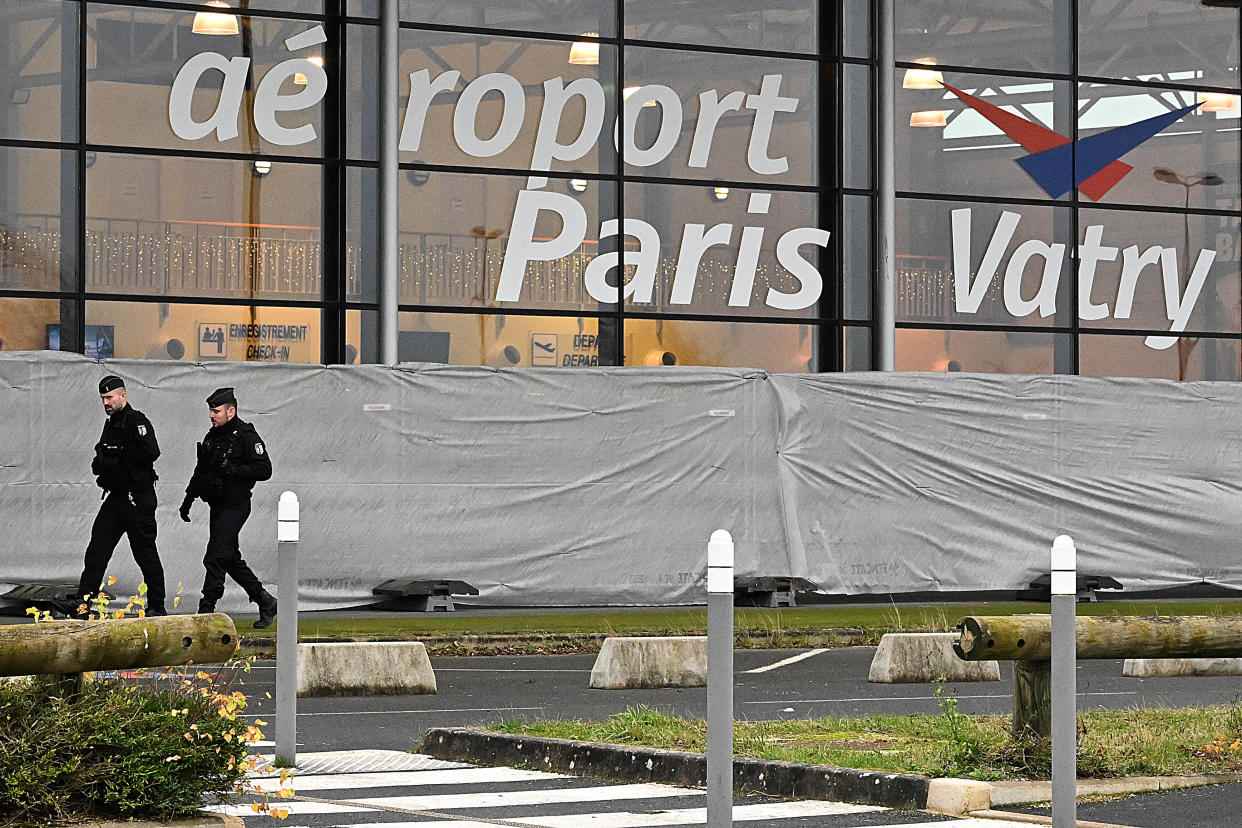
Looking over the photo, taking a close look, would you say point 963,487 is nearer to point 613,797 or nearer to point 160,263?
point 160,263

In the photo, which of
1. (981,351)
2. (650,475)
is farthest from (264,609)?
(981,351)

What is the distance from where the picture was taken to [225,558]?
702 inches

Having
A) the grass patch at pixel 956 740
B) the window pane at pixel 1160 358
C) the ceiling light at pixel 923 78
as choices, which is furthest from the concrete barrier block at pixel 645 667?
the window pane at pixel 1160 358

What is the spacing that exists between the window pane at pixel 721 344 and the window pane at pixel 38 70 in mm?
6401

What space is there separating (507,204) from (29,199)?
501 cm

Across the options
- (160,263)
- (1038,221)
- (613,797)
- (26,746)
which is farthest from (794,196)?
(26,746)

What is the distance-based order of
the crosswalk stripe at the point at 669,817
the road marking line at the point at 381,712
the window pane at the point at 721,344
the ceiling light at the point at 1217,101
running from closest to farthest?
the crosswalk stripe at the point at 669,817
the road marking line at the point at 381,712
the window pane at the point at 721,344
the ceiling light at the point at 1217,101

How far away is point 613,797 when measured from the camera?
9758 mm

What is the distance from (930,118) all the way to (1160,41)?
334 cm

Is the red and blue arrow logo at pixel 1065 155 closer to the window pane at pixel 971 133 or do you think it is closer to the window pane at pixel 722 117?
the window pane at pixel 971 133

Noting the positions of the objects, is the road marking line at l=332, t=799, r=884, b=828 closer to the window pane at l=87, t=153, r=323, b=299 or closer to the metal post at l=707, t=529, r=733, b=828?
the metal post at l=707, t=529, r=733, b=828

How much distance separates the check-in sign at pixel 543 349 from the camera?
24.1 m

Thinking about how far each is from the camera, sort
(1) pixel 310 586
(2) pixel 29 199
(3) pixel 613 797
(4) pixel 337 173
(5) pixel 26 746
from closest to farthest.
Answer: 1. (5) pixel 26 746
2. (3) pixel 613 797
3. (1) pixel 310 586
4. (2) pixel 29 199
5. (4) pixel 337 173

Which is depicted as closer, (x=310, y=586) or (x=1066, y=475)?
(x=310, y=586)
